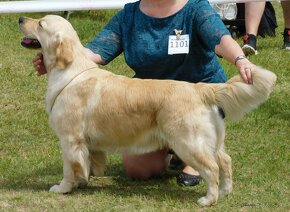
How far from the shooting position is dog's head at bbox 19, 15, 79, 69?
4148 millimetres

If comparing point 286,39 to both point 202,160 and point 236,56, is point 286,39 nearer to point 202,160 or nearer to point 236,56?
point 236,56

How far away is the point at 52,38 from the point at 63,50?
0.11m

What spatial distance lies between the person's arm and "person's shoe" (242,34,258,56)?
3929 mm

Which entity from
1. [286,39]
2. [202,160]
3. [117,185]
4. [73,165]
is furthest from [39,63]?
[286,39]

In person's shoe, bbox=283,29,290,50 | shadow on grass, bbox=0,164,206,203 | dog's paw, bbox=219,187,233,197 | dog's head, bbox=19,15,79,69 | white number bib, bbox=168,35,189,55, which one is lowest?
person's shoe, bbox=283,29,290,50

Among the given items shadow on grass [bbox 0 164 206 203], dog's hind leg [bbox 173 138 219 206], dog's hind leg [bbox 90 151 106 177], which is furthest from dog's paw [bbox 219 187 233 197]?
dog's hind leg [bbox 90 151 106 177]

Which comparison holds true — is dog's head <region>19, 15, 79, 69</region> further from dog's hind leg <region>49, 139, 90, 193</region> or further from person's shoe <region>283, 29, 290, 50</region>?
person's shoe <region>283, 29, 290, 50</region>

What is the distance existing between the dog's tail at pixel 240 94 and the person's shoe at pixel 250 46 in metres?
4.22

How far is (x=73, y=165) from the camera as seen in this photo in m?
4.26

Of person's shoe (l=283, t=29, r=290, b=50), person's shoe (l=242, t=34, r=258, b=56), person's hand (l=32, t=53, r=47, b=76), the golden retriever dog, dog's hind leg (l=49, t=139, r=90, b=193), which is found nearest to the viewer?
the golden retriever dog

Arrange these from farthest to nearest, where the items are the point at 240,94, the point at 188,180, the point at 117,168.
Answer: the point at 117,168 → the point at 188,180 → the point at 240,94

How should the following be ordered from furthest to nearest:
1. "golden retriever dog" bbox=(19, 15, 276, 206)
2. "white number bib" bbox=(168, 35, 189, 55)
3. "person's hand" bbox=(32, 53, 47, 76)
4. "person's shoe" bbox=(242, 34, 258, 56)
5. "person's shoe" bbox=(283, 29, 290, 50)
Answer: "person's shoe" bbox=(283, 29, 290, 50) → "person's shoe" bbox=(242, 34, 258, 56) → "white number bib" bbox=(168, 35, 189, 55) → "person's hand" bbox=(32, 53, 47, 76) → "golden retriever dog" bbox=(19, 15, 276, 206)

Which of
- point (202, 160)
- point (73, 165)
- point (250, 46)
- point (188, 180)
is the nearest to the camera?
point (202, 160)

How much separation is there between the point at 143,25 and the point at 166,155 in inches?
38.2
